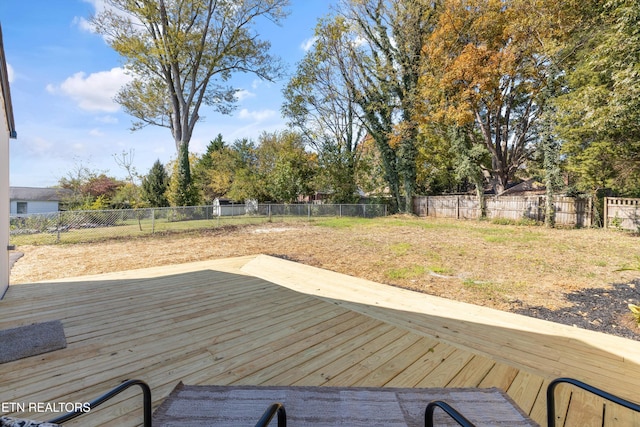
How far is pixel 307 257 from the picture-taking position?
21.1ft

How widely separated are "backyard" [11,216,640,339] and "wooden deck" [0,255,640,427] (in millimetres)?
1044

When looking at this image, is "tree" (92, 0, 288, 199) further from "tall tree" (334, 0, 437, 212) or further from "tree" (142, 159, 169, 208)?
"tall tree" (334, 0, 437, 212)

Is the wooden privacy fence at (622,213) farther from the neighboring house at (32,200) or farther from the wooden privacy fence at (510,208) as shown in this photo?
the neighboring house at (32,200)

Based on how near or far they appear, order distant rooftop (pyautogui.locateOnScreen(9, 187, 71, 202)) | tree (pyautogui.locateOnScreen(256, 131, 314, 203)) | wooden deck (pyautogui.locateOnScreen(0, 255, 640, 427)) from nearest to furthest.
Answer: wooden deck (pyautogui.locateOnScreen(0, 255, 640, 427)) < tree (pyautogui.locateOnScreen(256, 131, 314, 203)) < distant rooftop (pyautogui.locateOnScreen(9, 187, 71, 202))

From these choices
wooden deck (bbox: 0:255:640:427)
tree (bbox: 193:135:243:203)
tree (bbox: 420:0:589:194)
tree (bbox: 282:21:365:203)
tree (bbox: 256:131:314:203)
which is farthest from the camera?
tree (bbox: 193:135:243:203)

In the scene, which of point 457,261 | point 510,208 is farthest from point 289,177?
point 457,261

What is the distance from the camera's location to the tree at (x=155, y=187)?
639 inches

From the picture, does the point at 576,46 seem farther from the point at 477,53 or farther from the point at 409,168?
the point at 409,168

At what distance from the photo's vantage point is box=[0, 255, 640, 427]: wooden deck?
1767mm

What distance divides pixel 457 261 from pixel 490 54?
36.4ft

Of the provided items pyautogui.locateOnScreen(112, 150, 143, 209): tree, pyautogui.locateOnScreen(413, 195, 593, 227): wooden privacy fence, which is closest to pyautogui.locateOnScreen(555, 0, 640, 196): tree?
pyautogui.locateOnScreen(413, 195, 593, 227): wooden privacy fence

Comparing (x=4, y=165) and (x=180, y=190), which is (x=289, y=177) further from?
(x=4, y=165)

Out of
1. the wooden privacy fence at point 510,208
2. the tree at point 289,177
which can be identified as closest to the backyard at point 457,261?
the wooden privacy fence at point 510,208

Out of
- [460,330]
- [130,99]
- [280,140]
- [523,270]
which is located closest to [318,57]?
[280,140]
